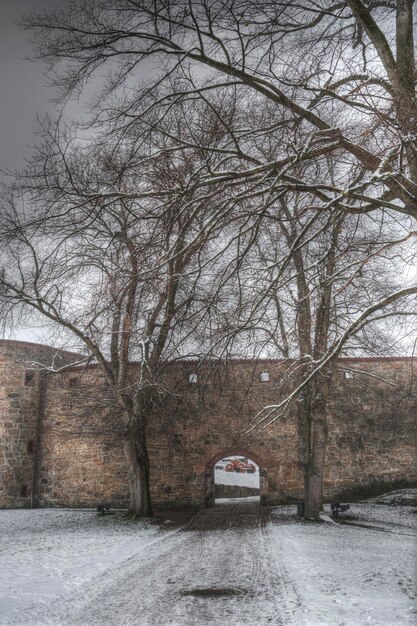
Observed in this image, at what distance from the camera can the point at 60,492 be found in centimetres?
1694

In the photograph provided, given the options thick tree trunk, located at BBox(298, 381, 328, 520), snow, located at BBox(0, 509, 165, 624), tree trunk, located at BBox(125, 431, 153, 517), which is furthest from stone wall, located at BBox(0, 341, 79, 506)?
thick tree trunk, located at BBox(298, 381, 328, 520)

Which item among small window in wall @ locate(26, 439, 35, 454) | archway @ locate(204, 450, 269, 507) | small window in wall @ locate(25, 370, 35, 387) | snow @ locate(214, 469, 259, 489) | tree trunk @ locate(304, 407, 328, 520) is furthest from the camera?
snow @ locate(214, 469, 259, 489)

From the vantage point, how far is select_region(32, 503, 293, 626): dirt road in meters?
4.50

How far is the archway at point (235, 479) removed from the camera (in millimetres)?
15922

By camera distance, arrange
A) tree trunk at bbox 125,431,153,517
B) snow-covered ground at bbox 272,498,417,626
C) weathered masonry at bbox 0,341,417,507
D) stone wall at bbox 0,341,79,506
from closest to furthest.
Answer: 1. snow-covered ground at bbox 272,498,417,626
2. tree trunk at bbox 125,431,153,517
3. weathered masonry at bbox 0,341,417,507
4. stone wall at bbox 0,341,79,506

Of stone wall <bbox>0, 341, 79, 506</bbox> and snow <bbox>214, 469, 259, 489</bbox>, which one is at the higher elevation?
stone wall <bbox>0, 341, 79, 506</bbox>

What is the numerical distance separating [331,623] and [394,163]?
3790 millimetres

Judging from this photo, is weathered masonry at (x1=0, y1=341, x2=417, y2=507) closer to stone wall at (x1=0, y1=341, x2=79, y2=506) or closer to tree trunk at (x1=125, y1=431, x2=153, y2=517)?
stone wall at (x1=0, y1=341, x2=79, y2=506)

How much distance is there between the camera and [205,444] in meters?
16.3

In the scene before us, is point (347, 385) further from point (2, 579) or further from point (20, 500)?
point (2, 579)

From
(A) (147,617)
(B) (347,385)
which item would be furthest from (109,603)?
(B) (347,385)

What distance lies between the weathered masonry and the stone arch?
31 millimetres

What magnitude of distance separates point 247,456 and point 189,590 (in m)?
10.7

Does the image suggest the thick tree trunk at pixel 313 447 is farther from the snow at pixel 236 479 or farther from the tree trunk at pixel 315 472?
the snow at pixel 236 479
